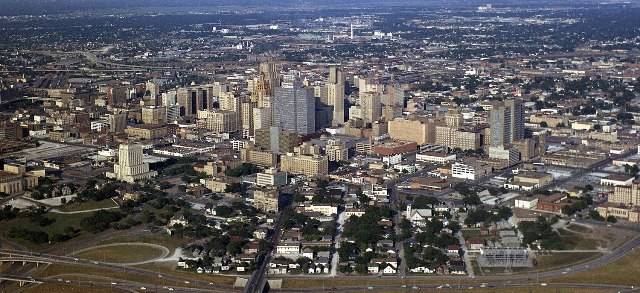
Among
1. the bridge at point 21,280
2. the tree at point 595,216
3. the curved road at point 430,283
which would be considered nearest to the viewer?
the curved road at point 430,283

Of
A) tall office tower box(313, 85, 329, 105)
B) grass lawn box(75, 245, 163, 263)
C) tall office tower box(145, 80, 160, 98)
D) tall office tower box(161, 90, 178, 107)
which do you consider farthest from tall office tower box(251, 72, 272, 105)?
grass lawn box(75, 245, 163, 263)

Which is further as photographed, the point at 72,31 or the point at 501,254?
the point at 72,31

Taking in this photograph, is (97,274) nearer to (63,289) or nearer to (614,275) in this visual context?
(63,289)

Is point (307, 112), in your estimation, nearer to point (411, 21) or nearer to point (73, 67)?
point (73, 67)

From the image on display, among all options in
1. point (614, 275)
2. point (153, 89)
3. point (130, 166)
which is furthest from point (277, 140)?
point (614, 275)

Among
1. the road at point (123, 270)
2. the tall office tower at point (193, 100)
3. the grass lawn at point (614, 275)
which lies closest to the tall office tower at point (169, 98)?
the tall office tower at point (193, 100)

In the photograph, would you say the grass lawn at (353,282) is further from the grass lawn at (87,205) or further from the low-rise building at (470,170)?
the low-rise building at (470,170)

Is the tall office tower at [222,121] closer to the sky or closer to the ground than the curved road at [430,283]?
closer to the sky

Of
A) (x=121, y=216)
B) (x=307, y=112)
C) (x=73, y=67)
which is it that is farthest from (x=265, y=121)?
(x=73, y=67)
